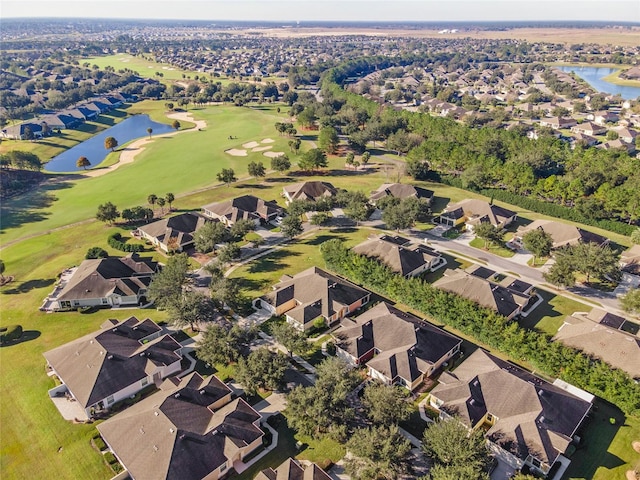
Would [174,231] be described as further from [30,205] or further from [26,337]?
[30,205]

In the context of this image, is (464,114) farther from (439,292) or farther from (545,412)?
(545,412)

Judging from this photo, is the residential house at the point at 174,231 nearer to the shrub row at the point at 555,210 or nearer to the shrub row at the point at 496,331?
the shrub row at the point at 496,331

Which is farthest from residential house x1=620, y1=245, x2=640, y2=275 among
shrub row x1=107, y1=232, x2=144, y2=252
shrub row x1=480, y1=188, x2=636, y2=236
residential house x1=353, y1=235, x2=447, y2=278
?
shrub row x1=107, y1=232, x2=144, y2=252

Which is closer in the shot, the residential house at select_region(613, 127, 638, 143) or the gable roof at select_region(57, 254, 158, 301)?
the gable roof at select_region(57, 254, 158, 301)

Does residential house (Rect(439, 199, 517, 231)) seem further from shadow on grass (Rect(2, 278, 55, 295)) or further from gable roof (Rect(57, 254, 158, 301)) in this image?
shadow on grass (Rect(2, 278, 55, 295))

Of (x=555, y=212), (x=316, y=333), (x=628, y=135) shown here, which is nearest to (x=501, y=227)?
(x=555, y=212)
